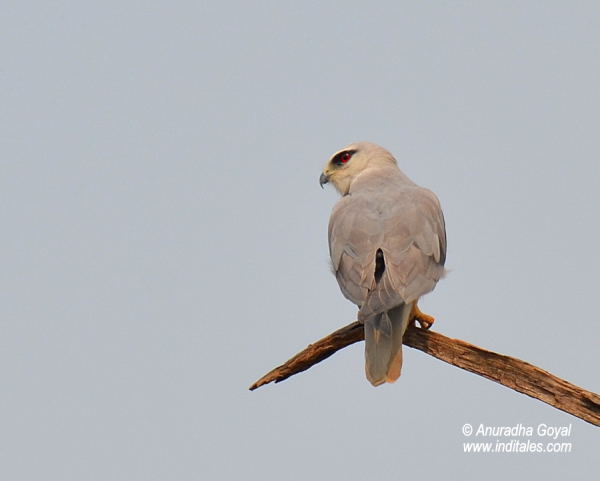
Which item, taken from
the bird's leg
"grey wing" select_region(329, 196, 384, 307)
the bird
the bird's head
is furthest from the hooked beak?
the bird's leg

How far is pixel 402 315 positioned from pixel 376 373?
1.80 feet

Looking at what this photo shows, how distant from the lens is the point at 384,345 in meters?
8.80

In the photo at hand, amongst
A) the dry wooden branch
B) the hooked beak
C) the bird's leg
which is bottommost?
the dry wooden branch

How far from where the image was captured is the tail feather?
8734 millimetres

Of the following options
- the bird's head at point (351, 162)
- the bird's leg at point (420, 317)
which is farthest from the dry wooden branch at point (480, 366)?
the bird's head at point (351, 162)

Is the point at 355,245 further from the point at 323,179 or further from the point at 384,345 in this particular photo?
the point at 323,179

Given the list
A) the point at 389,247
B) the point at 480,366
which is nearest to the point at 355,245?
the point at 389,247

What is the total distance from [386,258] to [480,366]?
112 cm

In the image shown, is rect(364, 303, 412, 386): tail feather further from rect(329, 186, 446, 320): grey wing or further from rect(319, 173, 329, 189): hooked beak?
rect(319, 173, 329, 189): hooked beak

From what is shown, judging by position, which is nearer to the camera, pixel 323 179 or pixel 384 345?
pixel 384 345

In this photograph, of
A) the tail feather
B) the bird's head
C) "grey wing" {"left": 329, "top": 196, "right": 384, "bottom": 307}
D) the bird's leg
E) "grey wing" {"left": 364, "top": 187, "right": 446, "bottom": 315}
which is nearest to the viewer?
the tail feather

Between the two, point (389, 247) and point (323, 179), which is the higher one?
point (323, 179)

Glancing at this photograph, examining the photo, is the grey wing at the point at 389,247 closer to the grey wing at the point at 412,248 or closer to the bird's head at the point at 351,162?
the grey wing at the point at 412,248

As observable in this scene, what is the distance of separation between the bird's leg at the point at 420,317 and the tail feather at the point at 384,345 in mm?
502
